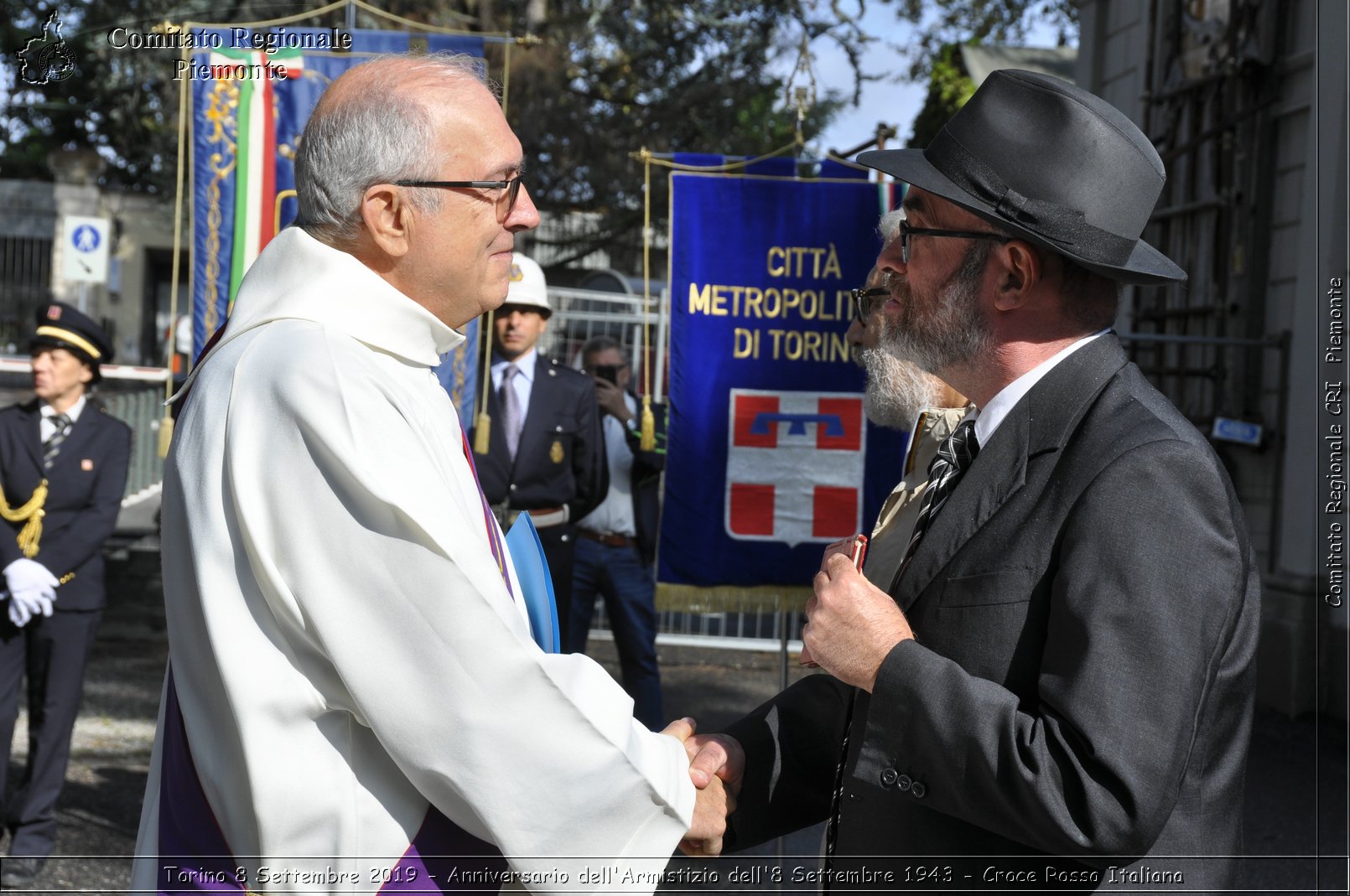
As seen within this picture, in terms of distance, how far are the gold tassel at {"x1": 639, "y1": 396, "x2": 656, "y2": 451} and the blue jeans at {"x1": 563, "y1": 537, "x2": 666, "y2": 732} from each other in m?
0.57

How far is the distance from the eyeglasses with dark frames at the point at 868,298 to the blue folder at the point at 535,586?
781mm

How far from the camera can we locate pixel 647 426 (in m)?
6.19

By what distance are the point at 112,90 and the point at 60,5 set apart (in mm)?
1576

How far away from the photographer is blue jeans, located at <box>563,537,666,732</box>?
6113mm

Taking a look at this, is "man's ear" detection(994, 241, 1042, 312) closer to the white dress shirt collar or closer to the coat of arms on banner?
the white dress shirt collar

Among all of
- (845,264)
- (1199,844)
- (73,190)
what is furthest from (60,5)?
(1199,844)

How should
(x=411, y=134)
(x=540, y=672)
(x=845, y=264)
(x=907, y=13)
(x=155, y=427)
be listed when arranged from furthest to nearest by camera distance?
(x=907, y=13), (x=155, y=427), (x=845, y=264), (x=411, y=134), (x=540, y=672)

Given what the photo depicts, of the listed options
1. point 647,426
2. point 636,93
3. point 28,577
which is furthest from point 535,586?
point 636,93

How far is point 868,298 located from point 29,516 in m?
3.90

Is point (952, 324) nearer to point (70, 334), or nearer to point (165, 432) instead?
point (165, 432)

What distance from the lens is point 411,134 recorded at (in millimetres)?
1826

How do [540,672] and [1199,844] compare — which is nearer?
[540,672]

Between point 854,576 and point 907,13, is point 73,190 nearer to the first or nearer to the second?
point 907,13

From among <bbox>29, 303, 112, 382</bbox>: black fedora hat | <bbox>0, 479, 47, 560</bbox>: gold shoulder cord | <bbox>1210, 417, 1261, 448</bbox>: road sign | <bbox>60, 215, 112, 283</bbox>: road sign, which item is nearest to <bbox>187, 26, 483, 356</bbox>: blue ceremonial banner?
<bbox>29, 303, 112, 382</bbox>: black fedora hat
